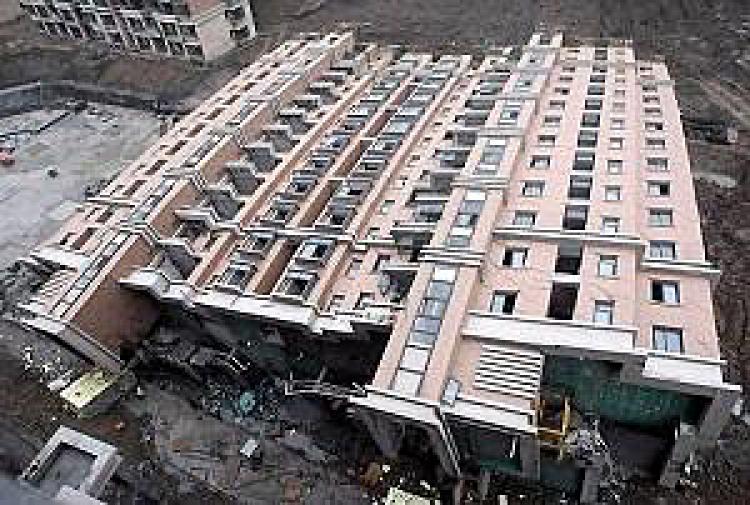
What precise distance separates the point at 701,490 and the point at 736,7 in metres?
60.0

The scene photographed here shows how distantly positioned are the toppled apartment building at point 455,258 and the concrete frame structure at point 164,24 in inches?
965

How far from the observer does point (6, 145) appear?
71.3m

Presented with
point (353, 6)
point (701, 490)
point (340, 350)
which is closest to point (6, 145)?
point (353, 6)

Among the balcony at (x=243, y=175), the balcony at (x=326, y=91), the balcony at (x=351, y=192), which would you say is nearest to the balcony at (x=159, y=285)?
the balcony at (x=351, y=192)

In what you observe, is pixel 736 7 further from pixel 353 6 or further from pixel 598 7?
pixel 353 6

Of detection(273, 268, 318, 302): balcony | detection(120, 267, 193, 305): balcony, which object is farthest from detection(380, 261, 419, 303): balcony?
detection(120, 267, 193, 305): balcony

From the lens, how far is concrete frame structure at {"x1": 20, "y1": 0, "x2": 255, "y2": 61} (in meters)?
76.1

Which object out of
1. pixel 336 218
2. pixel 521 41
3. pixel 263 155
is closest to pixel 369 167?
pixel 336 218

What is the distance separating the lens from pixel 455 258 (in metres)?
33.5

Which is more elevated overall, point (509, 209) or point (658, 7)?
point (658, 7)

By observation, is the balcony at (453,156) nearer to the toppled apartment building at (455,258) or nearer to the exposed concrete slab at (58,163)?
the toppled apartment building at (455,258)

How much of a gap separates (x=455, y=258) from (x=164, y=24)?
60.1 m

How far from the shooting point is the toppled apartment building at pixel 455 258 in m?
29.6

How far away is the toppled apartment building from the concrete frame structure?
24.5 metres
